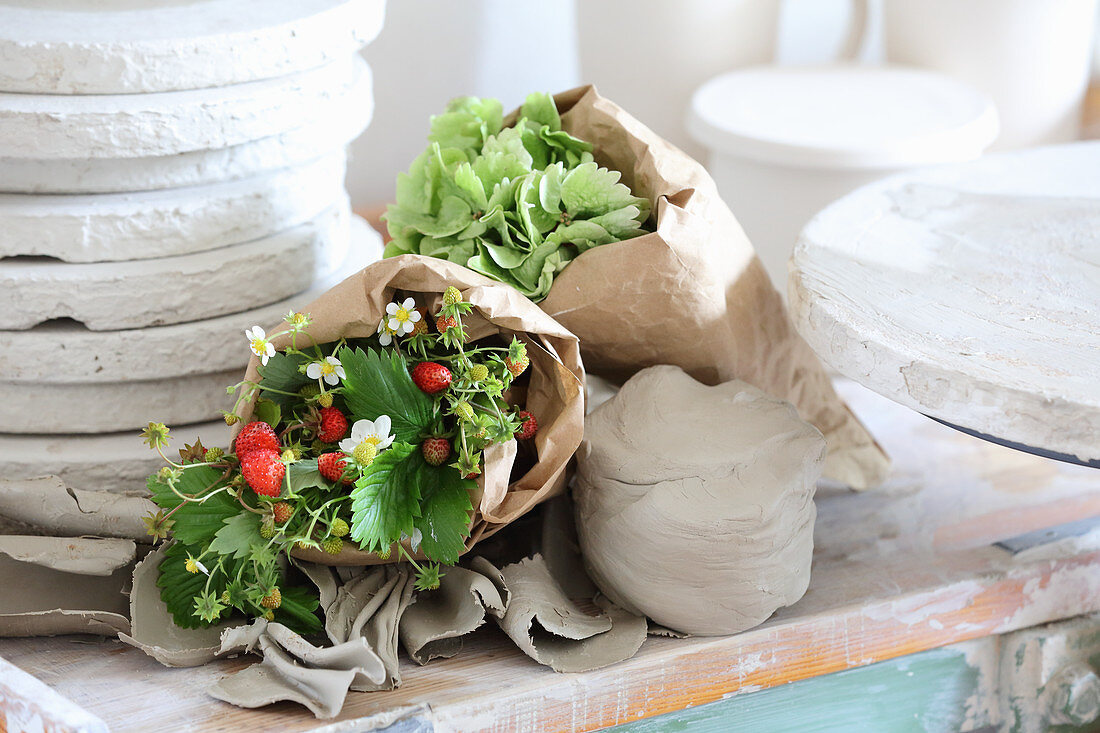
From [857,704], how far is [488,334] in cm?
43

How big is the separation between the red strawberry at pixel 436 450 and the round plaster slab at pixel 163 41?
1.19 ft

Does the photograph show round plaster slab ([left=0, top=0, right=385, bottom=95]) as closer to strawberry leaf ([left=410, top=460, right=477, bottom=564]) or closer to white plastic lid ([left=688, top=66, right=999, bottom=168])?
strawberry leaf ([left=410, top=460, right=477, bottom=564])

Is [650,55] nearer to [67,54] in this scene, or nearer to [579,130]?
[579,130]

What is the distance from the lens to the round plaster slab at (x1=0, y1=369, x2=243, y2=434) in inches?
36.2

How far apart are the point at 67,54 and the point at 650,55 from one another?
0.89 metres

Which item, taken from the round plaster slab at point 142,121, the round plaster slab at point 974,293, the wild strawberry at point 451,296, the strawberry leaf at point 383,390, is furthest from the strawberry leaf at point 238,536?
the round plaster slab at point 974,293

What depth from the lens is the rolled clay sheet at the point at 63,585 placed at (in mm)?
792

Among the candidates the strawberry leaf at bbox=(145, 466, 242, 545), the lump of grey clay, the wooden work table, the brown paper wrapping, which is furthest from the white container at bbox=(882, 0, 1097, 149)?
the strawberry leaf at bbox=(145, 466, 242, 545)

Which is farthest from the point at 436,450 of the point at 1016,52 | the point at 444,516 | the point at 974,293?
the point at 1016,52

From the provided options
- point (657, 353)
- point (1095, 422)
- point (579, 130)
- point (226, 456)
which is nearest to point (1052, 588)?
point (1095, 422)

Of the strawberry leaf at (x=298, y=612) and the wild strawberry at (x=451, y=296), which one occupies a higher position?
the wild strawberry at (x=451, y=296)

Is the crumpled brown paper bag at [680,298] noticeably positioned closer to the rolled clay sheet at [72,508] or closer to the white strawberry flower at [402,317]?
the white strawberry flower at [402,317]

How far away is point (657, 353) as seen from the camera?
91cm

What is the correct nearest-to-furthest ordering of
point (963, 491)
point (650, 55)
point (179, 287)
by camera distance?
point (179, 287), point (963, 491), point (650, 55)
